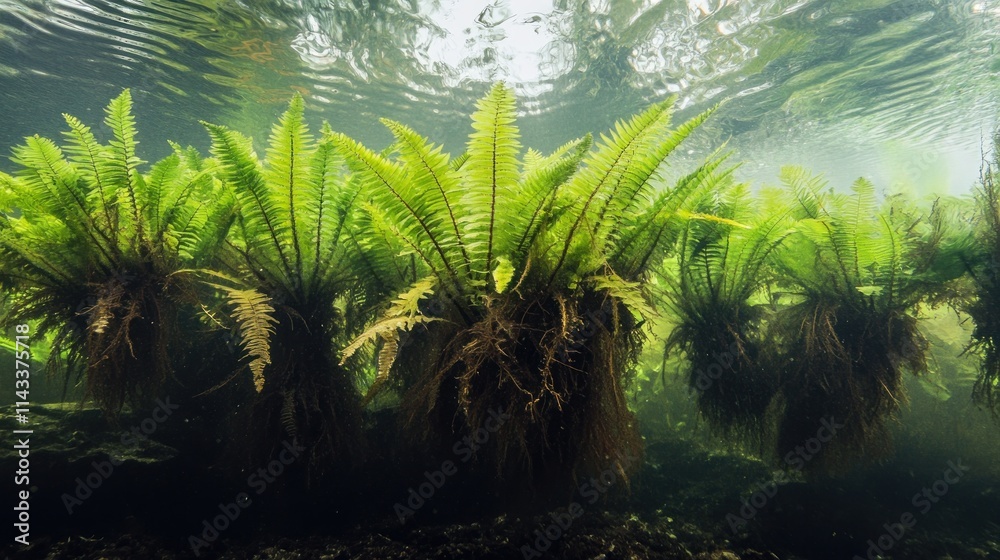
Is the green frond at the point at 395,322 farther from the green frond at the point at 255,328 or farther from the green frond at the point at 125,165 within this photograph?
the green frond at the point at 125,165

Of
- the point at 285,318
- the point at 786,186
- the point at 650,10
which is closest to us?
the point at 285,318

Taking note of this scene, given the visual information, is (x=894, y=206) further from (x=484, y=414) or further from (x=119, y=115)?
(x=119, y=115)

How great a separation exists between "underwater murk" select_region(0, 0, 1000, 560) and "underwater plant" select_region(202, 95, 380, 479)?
0.02 meters

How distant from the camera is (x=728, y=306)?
3.73 meters

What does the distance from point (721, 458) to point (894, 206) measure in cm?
343

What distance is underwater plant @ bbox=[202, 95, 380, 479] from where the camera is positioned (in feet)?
8.62

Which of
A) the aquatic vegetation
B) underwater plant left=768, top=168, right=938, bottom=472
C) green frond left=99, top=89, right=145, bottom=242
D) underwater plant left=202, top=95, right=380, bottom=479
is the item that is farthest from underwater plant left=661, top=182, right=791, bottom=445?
green frond left=99, top=89, right=145, bottom=242

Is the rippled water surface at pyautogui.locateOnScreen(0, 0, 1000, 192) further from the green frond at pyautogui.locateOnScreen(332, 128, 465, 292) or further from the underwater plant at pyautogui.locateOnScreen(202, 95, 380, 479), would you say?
the underwater plant at pyautogui.locateOnScreen(202, 95, 380, 479)

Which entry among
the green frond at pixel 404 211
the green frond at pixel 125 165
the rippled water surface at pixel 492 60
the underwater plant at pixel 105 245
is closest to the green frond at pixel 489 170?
the green frond at pixel 404 211

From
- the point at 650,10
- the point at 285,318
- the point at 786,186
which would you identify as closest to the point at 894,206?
the point at 786,186

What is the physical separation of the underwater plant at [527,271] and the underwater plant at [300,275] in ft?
1.60

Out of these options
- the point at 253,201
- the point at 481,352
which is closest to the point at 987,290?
the point at 481,352

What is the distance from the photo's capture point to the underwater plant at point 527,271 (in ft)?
7.34

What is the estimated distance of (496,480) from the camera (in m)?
3.16
